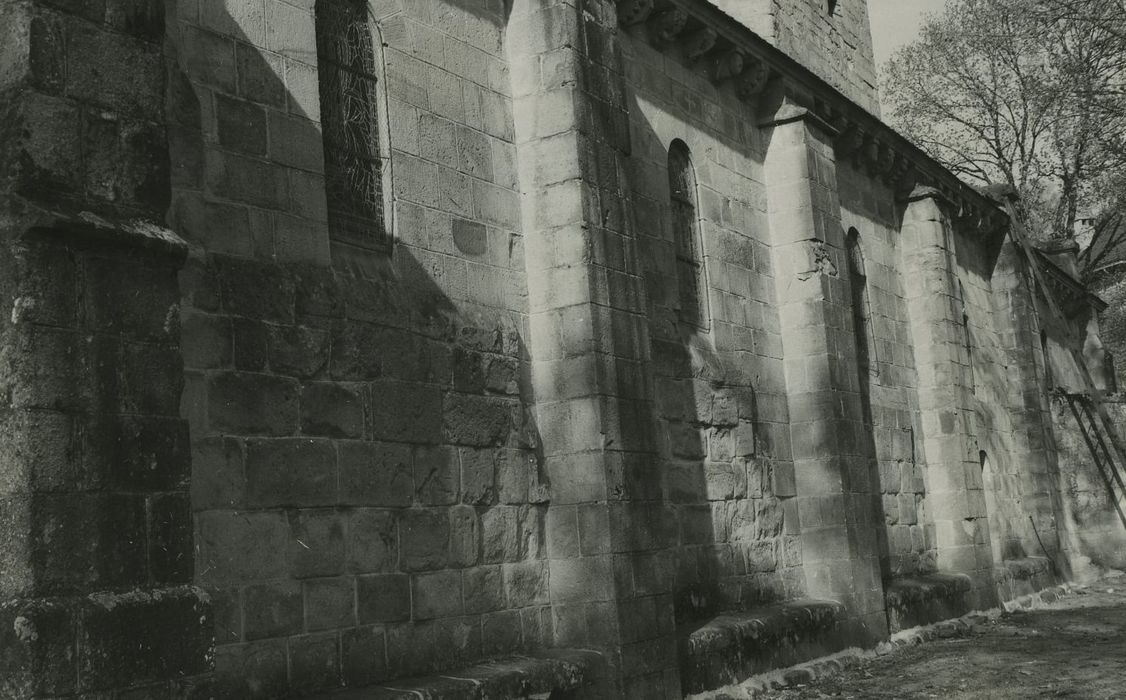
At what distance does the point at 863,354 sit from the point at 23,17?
1105 centimetres

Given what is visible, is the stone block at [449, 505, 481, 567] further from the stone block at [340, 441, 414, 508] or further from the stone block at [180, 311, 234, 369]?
the stone block at [180, 311, 234, 369]

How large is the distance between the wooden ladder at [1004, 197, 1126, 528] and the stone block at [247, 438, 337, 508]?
Answer: 49.4 feet

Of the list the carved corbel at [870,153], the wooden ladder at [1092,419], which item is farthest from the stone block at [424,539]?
the wooden ladder at [1092,419]

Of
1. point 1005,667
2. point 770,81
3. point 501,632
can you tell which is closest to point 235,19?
point 501,632

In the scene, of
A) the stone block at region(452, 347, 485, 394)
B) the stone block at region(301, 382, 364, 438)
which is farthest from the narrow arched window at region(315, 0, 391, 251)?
the stone block at region(301, 382, 364, 438)

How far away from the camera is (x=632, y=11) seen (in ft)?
33.2

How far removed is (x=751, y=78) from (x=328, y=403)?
22.8 feet

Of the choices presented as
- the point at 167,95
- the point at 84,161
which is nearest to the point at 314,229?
the point at 167,95

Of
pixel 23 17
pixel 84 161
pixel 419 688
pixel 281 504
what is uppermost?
pixel 23 17

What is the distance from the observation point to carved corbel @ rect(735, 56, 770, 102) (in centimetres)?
1177

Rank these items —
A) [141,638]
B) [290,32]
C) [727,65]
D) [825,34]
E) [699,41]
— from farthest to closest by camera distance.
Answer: [825,34]
[727,65]
[699,41]
[290,32]
[141,638]

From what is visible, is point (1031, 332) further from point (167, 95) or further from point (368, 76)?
point (167, 95)

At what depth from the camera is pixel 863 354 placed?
45.9 ft

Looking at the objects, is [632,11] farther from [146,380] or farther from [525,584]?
[146,380]
